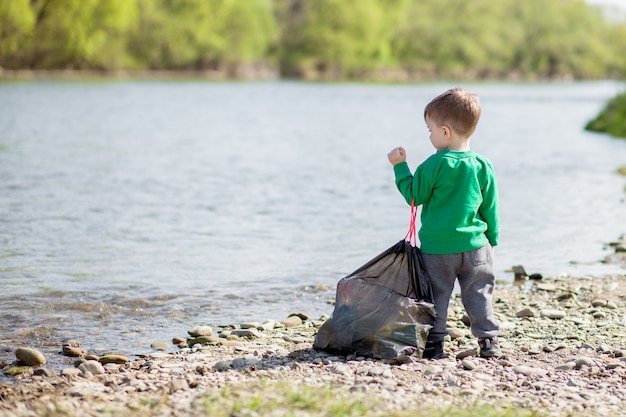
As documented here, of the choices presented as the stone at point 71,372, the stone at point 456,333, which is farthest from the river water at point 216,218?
the stone at point 456,333

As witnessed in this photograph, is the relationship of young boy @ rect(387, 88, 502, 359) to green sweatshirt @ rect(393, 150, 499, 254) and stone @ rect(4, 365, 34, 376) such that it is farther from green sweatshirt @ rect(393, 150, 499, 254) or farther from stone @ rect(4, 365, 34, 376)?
stone @ rect(4, 365, 34, 376)

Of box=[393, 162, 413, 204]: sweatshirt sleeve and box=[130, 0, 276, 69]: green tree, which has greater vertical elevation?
box=[130, 0, 276, 69]: green tree

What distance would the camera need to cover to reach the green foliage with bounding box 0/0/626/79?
77500 millimetres

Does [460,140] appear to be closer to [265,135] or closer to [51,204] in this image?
[51,204]

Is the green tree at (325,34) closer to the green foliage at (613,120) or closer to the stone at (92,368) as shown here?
the green foliage at (613,120)

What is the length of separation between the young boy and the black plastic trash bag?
5.5 inches

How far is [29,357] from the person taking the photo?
23.6 ft

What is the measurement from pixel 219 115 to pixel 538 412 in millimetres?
40019

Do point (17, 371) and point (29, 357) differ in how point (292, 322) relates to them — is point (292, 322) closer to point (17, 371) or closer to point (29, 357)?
point (29, 357)

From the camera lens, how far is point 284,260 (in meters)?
12.1

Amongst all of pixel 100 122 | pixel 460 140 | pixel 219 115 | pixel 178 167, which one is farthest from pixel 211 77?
pixel 460 140

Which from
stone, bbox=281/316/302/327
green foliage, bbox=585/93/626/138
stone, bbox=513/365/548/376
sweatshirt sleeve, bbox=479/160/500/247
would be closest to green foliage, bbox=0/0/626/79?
green foliage, bbox=585/93/626/138

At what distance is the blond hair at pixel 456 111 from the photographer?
6.54m

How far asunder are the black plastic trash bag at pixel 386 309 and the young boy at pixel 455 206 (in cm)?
14
